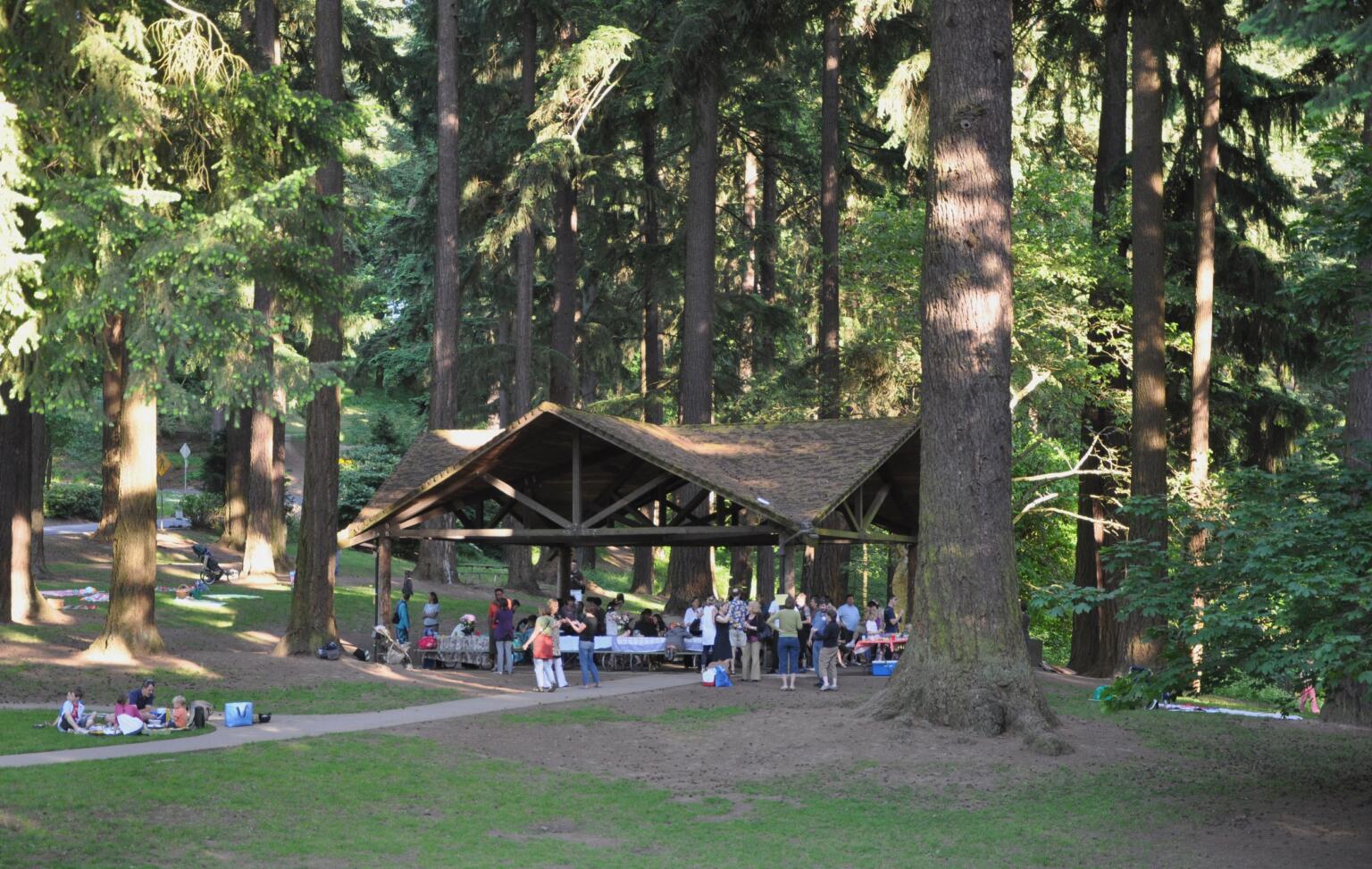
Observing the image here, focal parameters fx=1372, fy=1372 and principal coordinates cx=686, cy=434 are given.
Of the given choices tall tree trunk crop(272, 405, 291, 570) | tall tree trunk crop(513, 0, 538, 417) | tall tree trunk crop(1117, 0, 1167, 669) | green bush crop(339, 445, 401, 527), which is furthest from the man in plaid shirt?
green bush crop(339, 445, 401, 527)

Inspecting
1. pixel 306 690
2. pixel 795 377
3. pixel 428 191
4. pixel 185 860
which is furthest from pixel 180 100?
pixel 428 191

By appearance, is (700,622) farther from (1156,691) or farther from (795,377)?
(1156,691)

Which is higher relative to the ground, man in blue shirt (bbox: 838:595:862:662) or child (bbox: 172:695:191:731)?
man in blue shirt (bbox: 838:595:862:662)

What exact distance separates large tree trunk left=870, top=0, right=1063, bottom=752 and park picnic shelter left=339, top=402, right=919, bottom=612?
4455mm

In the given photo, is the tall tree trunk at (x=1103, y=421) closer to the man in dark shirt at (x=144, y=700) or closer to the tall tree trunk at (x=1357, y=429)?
the tall tree trunk at (x=1357, y=429)

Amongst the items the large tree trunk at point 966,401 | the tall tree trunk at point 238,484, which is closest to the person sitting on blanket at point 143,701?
the large tree trunk at point 966,401

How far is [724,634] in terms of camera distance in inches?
821

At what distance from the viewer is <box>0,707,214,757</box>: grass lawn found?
1357 cm

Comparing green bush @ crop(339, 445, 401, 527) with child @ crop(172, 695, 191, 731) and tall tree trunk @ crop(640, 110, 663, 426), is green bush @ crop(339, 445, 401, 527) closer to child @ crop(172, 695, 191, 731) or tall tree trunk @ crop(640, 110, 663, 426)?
tall tree trunk @ crop(640, 110, 663, 426)

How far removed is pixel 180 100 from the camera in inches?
736

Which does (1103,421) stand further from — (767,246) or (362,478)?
(362,478)

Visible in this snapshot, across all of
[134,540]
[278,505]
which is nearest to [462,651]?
[134,540]

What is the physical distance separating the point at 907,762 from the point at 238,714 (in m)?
7.45

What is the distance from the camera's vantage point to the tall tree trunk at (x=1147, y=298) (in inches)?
886
